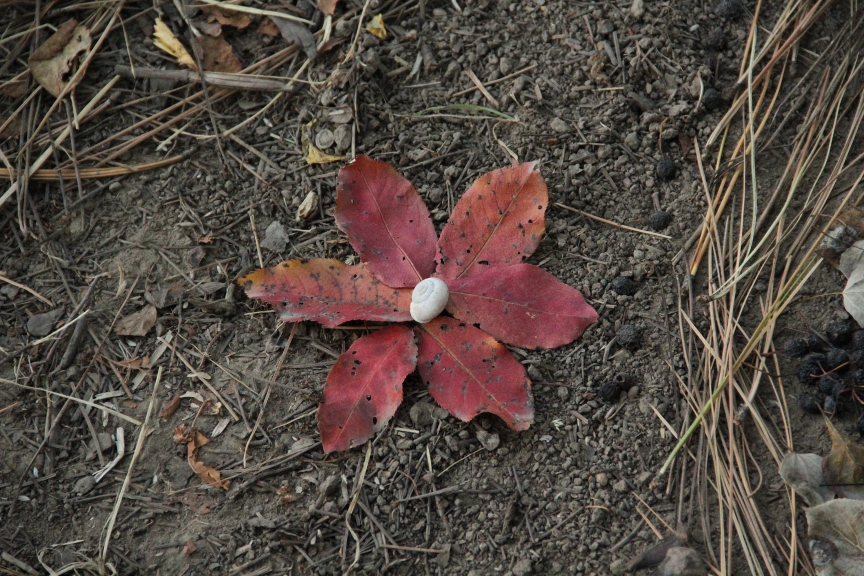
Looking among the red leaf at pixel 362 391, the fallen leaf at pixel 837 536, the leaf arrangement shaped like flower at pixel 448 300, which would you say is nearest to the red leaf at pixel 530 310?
the leaf arrangement shaped like flower at pixel 448 300

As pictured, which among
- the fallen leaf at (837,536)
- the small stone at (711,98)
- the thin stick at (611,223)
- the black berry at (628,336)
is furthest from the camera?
the small stone at (711,98)

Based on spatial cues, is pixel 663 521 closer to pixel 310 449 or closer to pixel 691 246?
pixel 691 246

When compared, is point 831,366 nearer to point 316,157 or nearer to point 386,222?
point 386,222

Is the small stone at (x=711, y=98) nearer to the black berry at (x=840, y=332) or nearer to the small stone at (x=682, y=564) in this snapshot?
the black berry at (x=840, y=332)

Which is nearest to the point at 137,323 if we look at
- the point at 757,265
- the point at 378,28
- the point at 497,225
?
the point at 497,225

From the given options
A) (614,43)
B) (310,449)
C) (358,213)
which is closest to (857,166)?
(614,43)

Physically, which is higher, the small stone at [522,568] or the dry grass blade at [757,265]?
the dry grass blade at [757,265]
